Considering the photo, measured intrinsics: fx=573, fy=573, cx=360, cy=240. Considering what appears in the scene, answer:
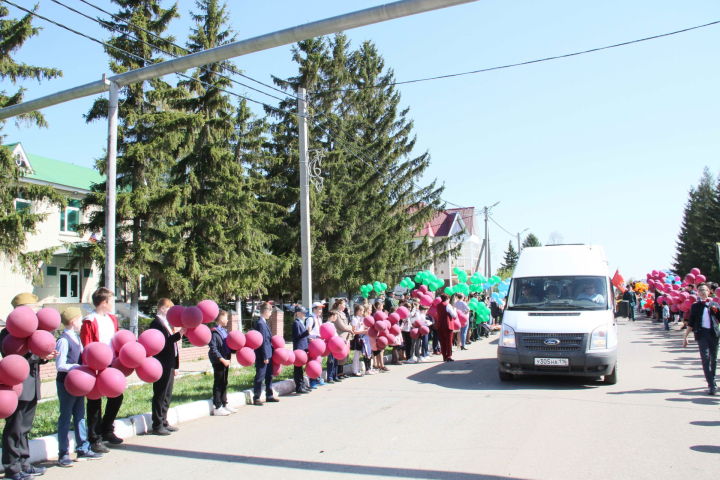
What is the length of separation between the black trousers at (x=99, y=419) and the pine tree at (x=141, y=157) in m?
10.9

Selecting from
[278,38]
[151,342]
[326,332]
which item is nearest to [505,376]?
[326,332]

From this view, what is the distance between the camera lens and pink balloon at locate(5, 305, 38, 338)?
565 centimetres

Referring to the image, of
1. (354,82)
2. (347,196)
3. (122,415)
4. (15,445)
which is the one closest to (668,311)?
(347,196)

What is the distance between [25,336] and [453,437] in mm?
4849

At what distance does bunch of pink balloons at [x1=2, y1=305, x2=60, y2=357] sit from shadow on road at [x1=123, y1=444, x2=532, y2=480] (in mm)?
1812

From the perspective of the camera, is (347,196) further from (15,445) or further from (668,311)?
(15,445)

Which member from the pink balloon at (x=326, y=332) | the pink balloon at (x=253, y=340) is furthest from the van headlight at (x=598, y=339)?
the pink balloon at (x=253, y=340)

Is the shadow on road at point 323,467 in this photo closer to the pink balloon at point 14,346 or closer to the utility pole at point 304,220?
the pink balloon at point 14,346

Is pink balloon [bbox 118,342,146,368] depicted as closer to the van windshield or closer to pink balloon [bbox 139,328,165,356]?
pink balloon [bbox 139,328,165,356]

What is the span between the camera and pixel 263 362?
373 inches

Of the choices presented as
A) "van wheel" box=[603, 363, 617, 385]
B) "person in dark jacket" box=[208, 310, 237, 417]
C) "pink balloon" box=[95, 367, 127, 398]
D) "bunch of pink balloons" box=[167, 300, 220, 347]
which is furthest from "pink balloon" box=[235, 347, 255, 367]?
"van wheel" box=[603, 363, 617, 385]

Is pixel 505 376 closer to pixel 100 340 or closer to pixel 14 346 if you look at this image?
pixel 100 340

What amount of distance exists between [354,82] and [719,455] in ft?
98.1

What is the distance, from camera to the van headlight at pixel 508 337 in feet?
34.8
